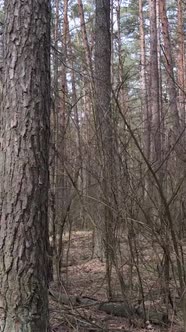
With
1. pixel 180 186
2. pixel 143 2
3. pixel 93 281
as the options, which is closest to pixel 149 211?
pixel 180 186

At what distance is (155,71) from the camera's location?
1393 cm

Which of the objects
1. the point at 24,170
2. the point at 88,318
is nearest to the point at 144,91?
the point at 88,318

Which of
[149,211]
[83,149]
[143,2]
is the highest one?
[143,2]

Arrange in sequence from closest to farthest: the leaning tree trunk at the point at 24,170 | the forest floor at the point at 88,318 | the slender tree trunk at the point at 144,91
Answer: the leaning tree trunk at the point at 24,170 → the forest floor at the point at 88,318 → the slender tree trunk at the point at 144,91

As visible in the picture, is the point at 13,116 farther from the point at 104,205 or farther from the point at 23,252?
the point at 104,205

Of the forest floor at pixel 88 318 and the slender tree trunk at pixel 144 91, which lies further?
the slender tree trunk at pixel 144 91

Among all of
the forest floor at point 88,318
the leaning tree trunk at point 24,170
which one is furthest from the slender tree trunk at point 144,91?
the leaning tree trunk at point 24,170

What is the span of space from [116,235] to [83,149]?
3.08 feet

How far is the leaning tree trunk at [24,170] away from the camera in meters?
3.21

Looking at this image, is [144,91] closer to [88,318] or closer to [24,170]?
[88,318]

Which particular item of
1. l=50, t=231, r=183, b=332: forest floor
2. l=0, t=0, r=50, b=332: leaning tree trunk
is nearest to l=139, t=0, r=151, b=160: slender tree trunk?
l=50, t=231, r=183, b=332: forest floor

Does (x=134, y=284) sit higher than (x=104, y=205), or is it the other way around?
(x=104, y=205)

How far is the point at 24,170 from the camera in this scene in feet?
10.7

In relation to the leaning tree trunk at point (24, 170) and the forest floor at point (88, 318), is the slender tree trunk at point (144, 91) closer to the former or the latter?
the forest floor at point (88, 318)
